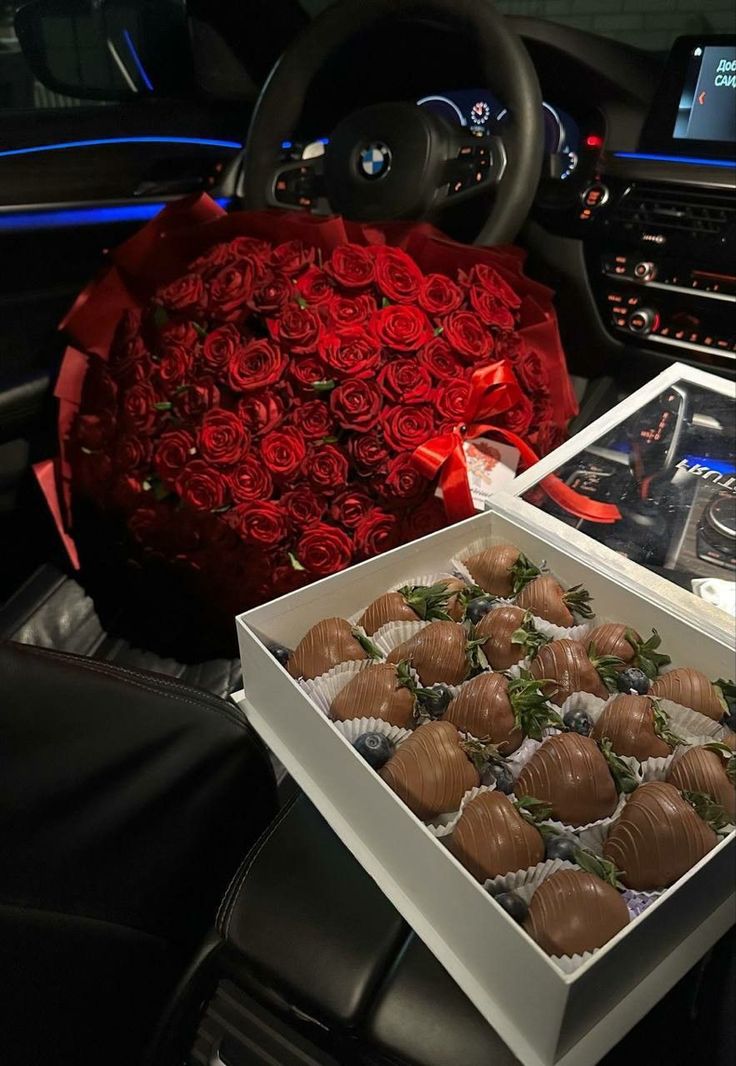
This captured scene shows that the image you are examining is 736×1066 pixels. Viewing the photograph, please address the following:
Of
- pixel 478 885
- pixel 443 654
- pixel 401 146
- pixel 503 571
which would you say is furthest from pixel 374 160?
pixel 478 885

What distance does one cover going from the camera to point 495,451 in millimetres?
958

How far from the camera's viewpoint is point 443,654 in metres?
0.72

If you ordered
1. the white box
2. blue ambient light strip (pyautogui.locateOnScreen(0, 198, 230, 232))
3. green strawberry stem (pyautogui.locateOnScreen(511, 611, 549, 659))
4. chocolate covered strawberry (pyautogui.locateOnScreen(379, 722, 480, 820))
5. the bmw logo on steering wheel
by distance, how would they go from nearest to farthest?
the white box → chocolate covered strawberry (pyautogui.locateOnScreen(379, 722, 480, 820)) → green strawberry stem (pyautogui.locateOnScreen(511, 611, 549, 659)) → the bmw logo on steering wheel → blue ambient light strip (pyautogui.locateOnScreen(0, 198, 230, 232))

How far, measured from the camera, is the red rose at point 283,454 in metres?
0.91

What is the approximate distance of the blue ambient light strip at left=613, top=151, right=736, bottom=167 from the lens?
3.79 feet

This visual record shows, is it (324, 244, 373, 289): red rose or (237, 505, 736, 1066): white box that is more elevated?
(324, 244, 373, 289): red rose

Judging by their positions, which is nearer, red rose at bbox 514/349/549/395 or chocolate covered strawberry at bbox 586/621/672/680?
chocolate covered strawberry at bbox 586/621/672/680

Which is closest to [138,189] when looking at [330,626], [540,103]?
[540,103]

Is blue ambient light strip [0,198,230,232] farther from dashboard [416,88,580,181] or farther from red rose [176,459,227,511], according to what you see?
red rose [176,459,227,511]

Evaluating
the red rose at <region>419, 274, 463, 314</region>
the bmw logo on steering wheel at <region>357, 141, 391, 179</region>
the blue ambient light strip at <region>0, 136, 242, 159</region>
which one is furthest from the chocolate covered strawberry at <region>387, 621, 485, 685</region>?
the blue ambient light strip at <region>0, 136, 242, 159</region>

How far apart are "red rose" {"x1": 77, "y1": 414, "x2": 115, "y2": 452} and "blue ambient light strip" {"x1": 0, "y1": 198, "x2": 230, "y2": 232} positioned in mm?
514

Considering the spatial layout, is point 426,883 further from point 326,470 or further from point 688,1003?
point 326,470

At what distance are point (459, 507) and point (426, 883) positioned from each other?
0.45 m

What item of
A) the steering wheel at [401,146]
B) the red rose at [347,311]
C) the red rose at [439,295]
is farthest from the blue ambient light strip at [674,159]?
the red rose at [347,311]
